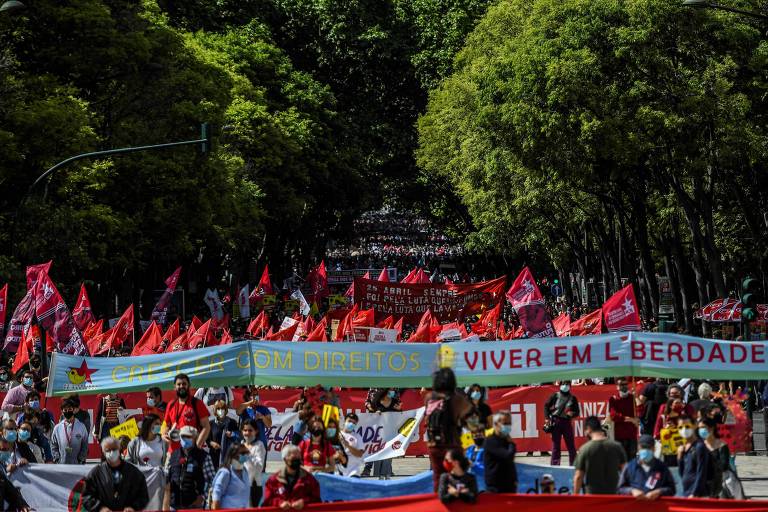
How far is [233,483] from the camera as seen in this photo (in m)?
16.2

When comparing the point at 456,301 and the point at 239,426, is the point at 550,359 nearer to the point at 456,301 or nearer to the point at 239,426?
the point at 239,426

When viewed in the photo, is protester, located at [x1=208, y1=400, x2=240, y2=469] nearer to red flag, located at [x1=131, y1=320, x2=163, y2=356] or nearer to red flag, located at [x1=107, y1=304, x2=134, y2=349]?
red flag, located at [x1=131, y1=320, x2=163, y2=356]

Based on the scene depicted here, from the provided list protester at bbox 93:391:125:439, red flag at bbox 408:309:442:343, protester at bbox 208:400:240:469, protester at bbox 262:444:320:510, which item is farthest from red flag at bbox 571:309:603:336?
protester at bbox 262:444:320:510

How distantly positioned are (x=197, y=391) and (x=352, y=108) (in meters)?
56.3

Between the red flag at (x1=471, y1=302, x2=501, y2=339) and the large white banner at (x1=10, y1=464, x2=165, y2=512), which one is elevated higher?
the red flag at (x1=471, y1=302, x2=501, y2=339)

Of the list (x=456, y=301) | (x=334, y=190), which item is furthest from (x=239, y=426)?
(x=334, y=190)

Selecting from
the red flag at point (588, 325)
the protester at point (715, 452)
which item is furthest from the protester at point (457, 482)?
the red flag at point (588, 325)

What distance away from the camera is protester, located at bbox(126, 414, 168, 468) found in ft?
58.2

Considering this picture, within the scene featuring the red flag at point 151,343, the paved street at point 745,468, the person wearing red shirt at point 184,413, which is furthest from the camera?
the red flag at point 151,343

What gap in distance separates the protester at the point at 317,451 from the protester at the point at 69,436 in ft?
19.0

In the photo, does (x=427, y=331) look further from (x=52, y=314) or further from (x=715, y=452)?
(x=715, y=452)

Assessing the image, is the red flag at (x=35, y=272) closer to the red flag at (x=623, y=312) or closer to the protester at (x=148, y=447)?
the red flag at (x=623, y=312)

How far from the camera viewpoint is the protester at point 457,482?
1291cm

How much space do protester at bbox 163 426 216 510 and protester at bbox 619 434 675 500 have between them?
491 centimetres
